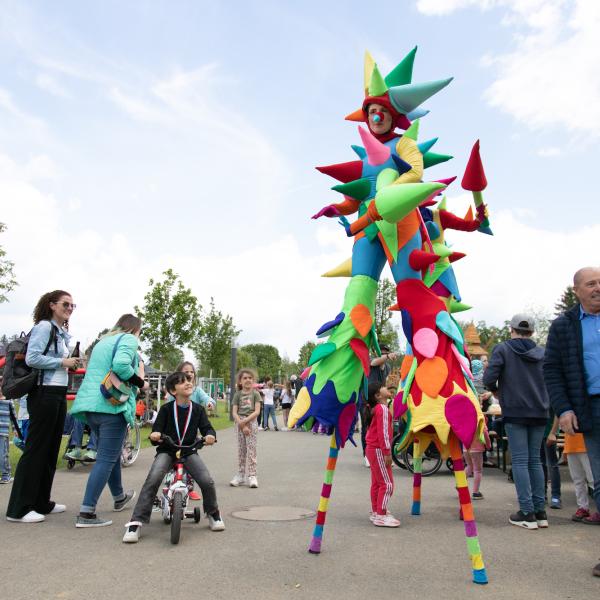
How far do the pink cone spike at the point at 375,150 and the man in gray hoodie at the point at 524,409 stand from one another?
263 cm

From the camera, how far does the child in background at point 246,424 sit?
7789mm

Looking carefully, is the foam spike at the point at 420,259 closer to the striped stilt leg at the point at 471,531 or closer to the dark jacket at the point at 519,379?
the striped stilt leg at the point at 471,531

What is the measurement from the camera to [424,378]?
417 centimetres

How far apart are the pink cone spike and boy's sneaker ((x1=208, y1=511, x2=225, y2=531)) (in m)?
3.33

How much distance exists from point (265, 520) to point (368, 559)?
1543 millimetres

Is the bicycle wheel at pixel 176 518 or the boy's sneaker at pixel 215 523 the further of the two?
the boy's sneaker at pixel 215 523

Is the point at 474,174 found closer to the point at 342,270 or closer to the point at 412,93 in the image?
the point at 412,93

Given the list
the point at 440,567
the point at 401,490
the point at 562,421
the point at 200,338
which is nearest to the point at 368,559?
the point at 440,567

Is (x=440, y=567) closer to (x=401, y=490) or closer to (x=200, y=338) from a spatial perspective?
(x=401, y=490)

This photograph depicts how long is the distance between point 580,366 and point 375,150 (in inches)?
84.7

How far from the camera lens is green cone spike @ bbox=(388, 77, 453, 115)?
4.54 m

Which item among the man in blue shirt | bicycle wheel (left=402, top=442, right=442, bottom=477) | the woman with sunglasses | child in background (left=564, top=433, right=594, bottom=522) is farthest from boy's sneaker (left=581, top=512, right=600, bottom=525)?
the woman with sunglasses

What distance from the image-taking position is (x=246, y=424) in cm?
795

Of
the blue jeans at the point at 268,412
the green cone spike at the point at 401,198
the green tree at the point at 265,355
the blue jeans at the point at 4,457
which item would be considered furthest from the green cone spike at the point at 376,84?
the green tree at the point at 265,355
